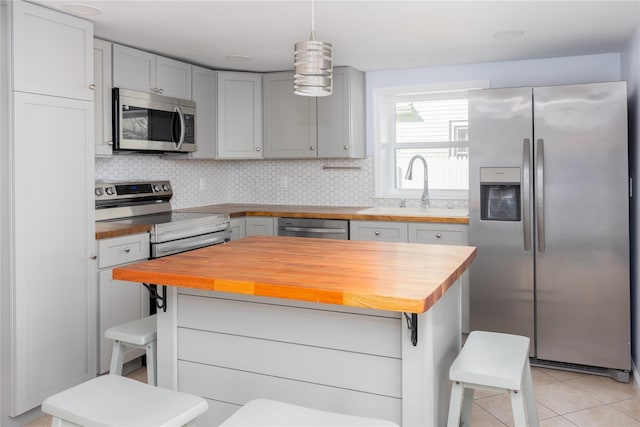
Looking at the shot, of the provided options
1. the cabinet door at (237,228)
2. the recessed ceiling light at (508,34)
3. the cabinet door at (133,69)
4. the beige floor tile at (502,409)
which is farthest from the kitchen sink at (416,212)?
the cabinet door at (133,69)

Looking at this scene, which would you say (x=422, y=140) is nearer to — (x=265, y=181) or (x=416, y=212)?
(x=416, y=212)

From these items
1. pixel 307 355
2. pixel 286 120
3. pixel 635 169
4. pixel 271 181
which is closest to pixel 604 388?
pixel 635 169

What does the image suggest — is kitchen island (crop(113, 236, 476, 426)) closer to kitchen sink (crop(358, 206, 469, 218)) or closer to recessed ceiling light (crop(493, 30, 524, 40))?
kitchen sink (crop(358, 206, 469, 218))

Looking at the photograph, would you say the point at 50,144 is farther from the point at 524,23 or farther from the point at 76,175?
the point at 524,23

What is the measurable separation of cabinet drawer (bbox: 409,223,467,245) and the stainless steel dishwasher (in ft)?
1.85

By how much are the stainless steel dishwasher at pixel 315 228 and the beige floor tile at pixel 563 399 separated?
6.06ft

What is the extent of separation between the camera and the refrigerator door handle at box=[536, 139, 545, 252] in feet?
11.6

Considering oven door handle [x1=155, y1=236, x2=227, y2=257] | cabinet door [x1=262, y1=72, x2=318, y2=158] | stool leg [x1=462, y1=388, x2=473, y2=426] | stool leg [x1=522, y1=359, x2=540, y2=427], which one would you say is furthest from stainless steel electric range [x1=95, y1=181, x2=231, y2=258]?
stool leg [x1=522, y1=359, x2=540, y2=427]

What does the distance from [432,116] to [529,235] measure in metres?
1.66

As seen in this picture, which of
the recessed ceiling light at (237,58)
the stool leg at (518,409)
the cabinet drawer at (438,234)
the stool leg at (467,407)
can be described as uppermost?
the recessed ceiling light at (237,58)

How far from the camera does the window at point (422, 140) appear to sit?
472 centimetres

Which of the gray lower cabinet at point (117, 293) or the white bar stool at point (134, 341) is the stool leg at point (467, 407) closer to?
the white bar stool at point (134, 341)

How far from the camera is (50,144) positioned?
295 centimetres

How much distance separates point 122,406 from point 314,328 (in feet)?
2.55
